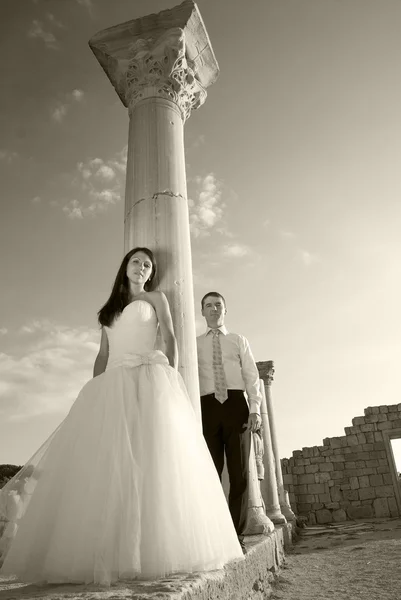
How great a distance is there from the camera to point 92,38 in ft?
14.3

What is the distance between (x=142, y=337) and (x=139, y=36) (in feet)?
10.9

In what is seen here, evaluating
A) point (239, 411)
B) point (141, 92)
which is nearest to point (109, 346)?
point (239, 411)

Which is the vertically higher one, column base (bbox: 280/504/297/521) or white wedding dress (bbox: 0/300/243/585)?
white wedding dress (bbox: 0/300/243/585)

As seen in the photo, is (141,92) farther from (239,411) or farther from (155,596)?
(155,596)

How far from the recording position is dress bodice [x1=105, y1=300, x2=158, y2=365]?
2529mm

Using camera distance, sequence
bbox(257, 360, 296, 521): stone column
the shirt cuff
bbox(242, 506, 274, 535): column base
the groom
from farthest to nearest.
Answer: bbox(257, 360, 296, 521): stone column → bbox(242, 506, 274, 535): column base → the shirt cuff → the groom

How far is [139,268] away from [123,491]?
4.83 ft

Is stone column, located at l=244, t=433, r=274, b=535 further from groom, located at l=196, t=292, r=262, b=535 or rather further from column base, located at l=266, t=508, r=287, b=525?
column base, located at l=266, t=508, r=287, b=525

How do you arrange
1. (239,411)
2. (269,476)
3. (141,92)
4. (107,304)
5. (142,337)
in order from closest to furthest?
(142,337) < (107,304) < (239,411) < (141,92) < (269,476)

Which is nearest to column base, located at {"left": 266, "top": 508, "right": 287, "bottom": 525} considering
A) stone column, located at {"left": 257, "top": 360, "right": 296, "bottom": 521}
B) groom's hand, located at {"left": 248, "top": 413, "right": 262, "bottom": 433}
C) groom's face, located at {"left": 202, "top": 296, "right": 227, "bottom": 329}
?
stone column, located at {"left": 257, "top": 360, "right": 296, "bottom": 521}

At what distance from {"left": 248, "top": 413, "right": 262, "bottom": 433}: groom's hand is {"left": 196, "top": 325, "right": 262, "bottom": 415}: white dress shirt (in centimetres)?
5

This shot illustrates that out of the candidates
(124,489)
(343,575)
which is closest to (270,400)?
(343,575)

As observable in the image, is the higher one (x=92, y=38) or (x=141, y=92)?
(x=92, y=38)

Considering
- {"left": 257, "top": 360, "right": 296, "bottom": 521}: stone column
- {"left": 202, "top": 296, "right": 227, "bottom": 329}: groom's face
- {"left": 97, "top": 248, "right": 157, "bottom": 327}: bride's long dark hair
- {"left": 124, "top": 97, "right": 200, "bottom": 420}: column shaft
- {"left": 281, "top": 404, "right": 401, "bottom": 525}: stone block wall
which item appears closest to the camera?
{"left": 97, "top": 248, "right": 157, "bottom": 327}: bride's long dark hair
